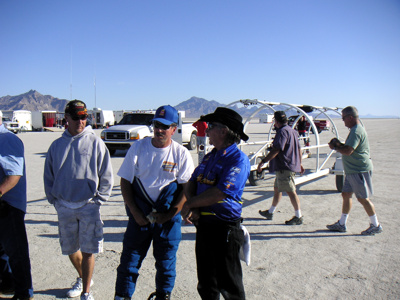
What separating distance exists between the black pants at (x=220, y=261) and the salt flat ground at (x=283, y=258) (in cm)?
85

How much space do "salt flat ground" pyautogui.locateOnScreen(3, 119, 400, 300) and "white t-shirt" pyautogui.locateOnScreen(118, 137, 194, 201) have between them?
50.0 inches

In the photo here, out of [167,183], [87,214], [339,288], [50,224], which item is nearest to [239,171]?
[167,183]

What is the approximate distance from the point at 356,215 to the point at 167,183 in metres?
4.52

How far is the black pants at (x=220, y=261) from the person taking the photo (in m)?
2.58

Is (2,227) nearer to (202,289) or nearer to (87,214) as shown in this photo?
(87,214)

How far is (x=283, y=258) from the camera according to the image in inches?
169

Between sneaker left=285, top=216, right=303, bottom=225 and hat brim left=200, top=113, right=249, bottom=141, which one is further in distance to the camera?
sneaker left=285, top=216, right=303, bottom=225

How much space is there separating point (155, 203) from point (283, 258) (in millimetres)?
2205

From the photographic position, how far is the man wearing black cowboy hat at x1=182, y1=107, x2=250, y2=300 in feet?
8.31

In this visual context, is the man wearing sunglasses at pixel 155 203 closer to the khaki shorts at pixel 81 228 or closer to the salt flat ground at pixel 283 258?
the khaki shorts at pixel 81 228

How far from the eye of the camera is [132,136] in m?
14.3

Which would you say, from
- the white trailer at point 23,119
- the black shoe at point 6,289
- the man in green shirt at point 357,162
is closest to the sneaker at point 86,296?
the black shoe at point 6,289

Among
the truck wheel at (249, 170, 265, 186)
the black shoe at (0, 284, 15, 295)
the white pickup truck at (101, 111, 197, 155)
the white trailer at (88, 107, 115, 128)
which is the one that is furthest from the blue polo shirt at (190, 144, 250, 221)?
the white trailer at (88, 107, 115, 128)

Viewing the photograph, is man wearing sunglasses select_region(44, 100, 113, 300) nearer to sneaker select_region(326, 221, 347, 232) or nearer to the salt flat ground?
the salt flat ground
